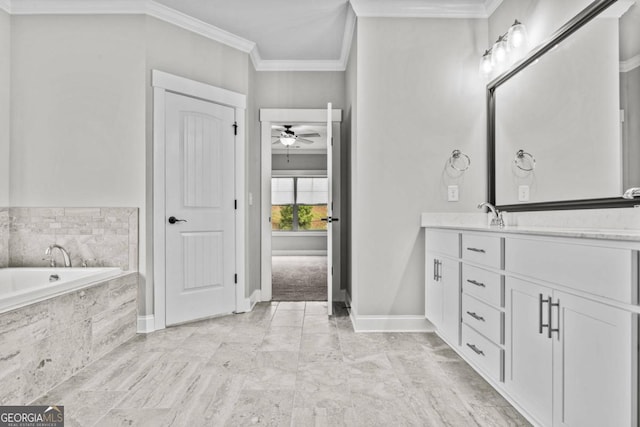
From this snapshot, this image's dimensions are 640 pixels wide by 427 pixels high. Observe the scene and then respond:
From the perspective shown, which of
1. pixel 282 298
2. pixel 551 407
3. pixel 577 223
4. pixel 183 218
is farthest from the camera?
pixel 282 298

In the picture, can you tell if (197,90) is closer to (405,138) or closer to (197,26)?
(197,26)

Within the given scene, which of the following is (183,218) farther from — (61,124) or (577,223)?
(577,223)

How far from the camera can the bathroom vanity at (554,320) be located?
1.14 metres

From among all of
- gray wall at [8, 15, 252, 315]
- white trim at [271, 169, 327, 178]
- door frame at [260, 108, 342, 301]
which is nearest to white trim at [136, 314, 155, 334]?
gray wall at [8, 15, 252, 315]

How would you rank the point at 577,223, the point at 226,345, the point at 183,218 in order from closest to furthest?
the point at 577,223, the point at 226,345, the point at 183,218

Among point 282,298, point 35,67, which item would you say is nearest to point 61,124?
point 35,67

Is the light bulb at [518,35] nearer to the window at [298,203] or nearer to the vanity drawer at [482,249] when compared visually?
the vanity drawer at [482,249]

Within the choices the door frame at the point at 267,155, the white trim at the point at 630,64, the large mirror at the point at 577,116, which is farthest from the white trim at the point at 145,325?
the white trim at the point at 630,64

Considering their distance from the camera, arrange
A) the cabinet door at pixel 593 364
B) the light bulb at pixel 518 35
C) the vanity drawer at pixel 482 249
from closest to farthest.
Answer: the cabinet door at pixel 593 364 < the vanity drawer at pixel 482 249 < the light bulb at pixel 518 35

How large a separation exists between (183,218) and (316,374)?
5.94 feet

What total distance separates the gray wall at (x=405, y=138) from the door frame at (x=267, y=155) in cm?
119

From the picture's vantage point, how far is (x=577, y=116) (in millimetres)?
2010

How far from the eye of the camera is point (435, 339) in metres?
2.84

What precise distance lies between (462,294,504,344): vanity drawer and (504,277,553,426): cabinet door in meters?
0.06
